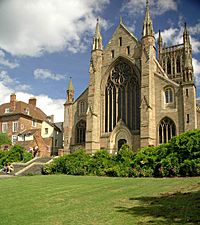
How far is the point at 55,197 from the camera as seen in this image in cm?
1237

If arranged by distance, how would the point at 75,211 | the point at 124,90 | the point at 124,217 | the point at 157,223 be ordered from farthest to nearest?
the point at 124,90, the point at 75,211, the point at 124,217, the point at 157,223

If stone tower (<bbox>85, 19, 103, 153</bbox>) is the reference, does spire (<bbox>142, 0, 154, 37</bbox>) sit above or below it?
above

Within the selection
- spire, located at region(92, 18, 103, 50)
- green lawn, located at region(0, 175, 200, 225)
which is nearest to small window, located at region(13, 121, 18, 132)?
spire, located at region(92, 18, 103, 50)

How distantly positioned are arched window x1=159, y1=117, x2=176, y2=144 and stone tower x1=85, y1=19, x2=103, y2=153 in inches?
348

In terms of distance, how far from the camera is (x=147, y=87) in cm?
3794

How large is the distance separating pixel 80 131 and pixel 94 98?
18.9 feet

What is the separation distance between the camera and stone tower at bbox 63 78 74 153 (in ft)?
144

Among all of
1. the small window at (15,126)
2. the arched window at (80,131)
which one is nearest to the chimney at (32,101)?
the small window at (15,126)

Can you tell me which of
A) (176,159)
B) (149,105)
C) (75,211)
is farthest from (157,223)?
(149,105)

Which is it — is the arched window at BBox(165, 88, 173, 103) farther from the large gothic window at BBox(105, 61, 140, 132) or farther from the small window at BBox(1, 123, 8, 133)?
the small window at BBox(1, 123, 8, 133)

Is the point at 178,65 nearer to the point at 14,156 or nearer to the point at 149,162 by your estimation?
the point at 14,156

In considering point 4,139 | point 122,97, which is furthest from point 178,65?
point 4,139

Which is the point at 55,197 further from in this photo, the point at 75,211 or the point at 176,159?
the point at 176,159

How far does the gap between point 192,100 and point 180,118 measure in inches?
104
